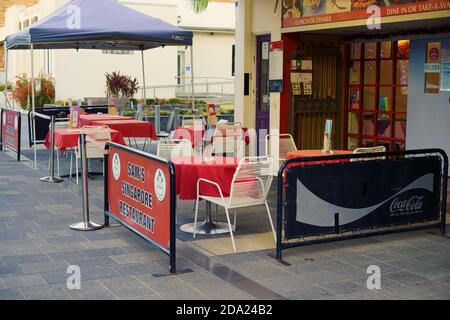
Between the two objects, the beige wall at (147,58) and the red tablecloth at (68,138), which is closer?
the red tablecloth at (68,138)

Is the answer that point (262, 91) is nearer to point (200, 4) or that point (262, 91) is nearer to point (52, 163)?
point (52, 163)

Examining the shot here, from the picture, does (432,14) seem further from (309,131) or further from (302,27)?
(309,131)

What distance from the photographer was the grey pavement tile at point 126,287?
17.9 feet

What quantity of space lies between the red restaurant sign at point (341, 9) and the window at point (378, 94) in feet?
6.04

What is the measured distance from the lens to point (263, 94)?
42.1 ft

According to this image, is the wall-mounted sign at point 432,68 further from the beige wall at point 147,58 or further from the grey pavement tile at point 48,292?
the beige wall at point 147,58

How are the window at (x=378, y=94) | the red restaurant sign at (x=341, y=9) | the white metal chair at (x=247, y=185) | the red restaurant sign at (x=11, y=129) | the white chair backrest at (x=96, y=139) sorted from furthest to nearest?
the red restaurant sign at (x=11, y=129) → the window at (x=378, y=94) → the white chair backrest at (x=96, y=139) → the red restaurant sign at (x=341, y=9) → the white metal chair at (x=247, y=185)

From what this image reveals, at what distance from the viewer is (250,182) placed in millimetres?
6992

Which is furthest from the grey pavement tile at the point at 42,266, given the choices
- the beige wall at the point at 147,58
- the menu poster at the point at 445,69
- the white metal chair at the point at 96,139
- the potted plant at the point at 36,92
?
the beige wall at the point at 147,58

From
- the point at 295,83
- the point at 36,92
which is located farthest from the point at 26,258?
the point at 36,92

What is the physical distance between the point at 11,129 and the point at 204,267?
9.27 m

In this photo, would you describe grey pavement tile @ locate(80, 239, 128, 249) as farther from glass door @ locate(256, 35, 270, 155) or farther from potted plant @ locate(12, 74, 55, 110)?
potted plant @ locate(12, 74, 55, 110)

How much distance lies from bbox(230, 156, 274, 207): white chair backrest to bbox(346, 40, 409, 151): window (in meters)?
5.44

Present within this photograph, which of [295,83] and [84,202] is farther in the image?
[295,83]
